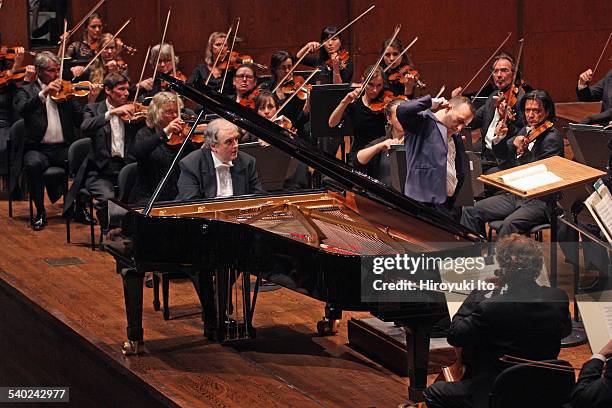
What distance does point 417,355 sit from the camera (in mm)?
4289

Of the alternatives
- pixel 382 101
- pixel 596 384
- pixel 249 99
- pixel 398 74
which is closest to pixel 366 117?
pixel 382 101

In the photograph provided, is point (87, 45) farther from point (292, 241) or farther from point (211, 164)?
point (292, 241)

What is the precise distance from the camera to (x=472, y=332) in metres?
3.66

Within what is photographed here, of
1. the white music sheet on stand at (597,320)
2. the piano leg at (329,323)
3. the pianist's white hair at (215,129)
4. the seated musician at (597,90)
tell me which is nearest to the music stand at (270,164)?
the pianist's white hair at (215,129)

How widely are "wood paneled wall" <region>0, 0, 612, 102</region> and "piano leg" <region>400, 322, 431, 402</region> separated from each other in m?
6.46

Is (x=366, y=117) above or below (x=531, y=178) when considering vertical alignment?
above

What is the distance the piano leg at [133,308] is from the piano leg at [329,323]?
2.80ft

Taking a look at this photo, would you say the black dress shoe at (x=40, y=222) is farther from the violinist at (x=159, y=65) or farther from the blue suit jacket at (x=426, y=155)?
the blue suit jacket at (x=426, y=155)

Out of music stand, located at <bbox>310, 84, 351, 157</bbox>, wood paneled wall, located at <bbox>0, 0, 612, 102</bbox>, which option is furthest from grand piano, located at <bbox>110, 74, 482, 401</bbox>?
wood paneled wall, located at <bbox>0, 0, 612, 102</bbox>

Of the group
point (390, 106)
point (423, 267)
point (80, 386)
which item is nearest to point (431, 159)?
point (390, 106)

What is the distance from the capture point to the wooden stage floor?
15.3 feet

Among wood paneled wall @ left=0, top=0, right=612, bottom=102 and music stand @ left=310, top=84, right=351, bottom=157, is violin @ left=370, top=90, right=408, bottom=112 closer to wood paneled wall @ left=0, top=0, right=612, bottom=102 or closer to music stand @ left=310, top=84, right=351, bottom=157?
music stand @ left=310, top=84, right=351, bottom=157

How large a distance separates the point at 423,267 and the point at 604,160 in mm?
1967

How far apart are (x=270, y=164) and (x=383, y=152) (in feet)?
2.29
